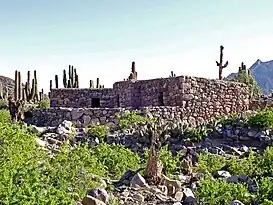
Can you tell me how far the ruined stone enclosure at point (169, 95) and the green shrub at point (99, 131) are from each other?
4101 mm

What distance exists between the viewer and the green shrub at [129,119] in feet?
47.8

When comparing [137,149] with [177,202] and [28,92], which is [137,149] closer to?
[177,202]

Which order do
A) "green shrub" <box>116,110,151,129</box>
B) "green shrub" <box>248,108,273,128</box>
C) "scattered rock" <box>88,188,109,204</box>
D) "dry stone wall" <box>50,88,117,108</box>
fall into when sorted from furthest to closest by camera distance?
"dry stone wall" <box>50,88,117,108</box> → "green shrub" <box>116,110,151,129</box> → "green shrub" <box>248,108,273,128</box> → "scattered rock" <box>88,188,109,204</box>

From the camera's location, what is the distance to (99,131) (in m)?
13.7

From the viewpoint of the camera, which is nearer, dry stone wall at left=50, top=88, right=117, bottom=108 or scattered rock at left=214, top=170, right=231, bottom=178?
scattered rock at left=214, top=170, right=231, bottom=178

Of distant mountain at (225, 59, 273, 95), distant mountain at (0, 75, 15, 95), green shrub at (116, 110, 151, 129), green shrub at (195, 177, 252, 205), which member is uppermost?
distant mountain at (225, 59, 273, 95)

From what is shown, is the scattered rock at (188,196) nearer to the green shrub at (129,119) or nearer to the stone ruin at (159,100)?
the green shrub at (129,119)

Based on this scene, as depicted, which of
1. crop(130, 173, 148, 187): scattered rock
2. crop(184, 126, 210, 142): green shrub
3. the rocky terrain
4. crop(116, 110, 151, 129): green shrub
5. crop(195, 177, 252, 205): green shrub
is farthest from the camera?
crop(116, 110, 151, 129): green shrub

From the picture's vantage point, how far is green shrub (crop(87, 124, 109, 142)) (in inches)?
532

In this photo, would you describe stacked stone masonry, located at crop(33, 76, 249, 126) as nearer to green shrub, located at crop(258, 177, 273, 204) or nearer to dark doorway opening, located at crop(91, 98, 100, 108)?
dark doorway opening, located at crop(91, 98, 100, 108)

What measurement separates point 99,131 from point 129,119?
1.45 metres

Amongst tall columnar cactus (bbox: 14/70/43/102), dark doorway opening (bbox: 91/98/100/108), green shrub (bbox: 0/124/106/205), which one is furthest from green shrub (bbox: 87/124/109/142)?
tall columnar cactus (bbox: 14/70/43/102)

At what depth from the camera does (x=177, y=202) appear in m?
7.45

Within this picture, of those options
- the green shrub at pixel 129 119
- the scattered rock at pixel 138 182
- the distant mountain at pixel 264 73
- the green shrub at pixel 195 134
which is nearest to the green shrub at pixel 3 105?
the green shrub at pixel 129 119
